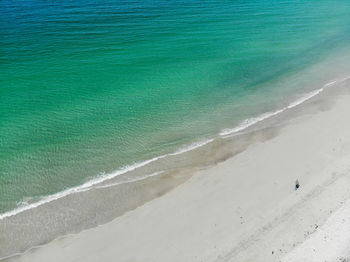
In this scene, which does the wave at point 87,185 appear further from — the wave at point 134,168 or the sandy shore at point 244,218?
the sandy shore at point 244,218

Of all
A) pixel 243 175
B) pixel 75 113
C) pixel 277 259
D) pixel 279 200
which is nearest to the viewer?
pixel 277 259

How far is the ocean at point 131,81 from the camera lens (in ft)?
68.7

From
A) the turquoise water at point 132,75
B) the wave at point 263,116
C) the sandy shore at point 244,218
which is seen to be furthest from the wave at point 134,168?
the sandy shore at point 244,218

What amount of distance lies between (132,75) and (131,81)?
1033 millimetres

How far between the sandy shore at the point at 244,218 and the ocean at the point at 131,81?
1.87 m

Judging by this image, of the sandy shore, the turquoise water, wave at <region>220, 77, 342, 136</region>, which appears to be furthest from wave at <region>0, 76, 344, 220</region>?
the sandy shore

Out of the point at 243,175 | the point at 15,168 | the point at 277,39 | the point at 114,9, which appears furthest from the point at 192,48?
the point at 15,168

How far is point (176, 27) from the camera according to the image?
1522 inches

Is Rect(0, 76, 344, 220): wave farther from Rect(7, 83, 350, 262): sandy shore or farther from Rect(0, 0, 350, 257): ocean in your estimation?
Rect(7, 83, 350, 262): sandy shore

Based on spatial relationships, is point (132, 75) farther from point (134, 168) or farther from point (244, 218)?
point (244, 218)

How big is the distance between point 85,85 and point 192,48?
11434 mm

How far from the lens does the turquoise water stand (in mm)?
22078

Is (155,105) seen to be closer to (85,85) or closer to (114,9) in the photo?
(85,85)

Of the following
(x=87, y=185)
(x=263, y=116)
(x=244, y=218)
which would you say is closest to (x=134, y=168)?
(x=87, y=185)
